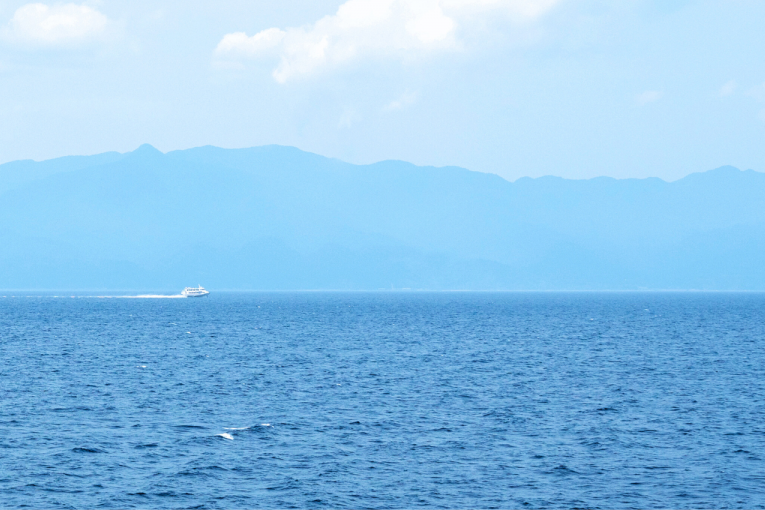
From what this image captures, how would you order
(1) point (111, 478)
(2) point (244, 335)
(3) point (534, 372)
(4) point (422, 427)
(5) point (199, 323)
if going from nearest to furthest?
(1) point (111, 478) < (4) point (422, 427) < (3) point (534, 372) < (2) point (244, 335) < (5) point (199, 323)

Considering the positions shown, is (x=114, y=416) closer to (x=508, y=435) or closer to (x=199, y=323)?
(x=508, y=435)

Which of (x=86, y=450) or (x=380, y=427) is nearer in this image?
(x=86, y=450)

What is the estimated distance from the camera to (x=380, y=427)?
2104 inches

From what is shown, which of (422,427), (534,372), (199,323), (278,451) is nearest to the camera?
(278,451)

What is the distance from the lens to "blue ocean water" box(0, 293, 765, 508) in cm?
3962

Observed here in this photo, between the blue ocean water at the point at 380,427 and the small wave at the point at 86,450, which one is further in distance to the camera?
the small wave at the point at 86,450

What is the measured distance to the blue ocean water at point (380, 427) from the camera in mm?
39625

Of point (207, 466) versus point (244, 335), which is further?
point (244, 335)

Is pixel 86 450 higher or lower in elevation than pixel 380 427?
lower

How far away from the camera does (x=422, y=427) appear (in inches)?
2104

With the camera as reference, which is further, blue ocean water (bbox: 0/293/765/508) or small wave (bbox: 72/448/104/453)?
small wave (bbox: 72/448/104/453)

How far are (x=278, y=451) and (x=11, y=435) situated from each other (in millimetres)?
15758

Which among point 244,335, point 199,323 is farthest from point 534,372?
point 199,323

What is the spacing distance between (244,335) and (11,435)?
79.5m
